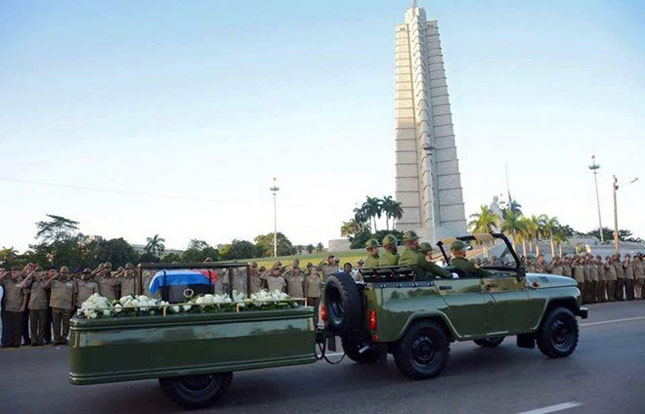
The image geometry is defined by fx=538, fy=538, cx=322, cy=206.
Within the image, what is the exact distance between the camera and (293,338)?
22.3 ft

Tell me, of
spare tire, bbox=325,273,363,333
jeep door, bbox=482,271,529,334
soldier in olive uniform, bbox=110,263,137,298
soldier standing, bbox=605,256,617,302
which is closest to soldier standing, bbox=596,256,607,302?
soldier standing, bbox=605,256,617,302

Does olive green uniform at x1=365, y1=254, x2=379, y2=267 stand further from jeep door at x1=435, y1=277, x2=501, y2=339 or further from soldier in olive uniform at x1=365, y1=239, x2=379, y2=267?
jeep door at x1=435, y1=277, x2=501, y2=339

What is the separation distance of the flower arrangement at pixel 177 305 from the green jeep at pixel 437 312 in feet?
3.85

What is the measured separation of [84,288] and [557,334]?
35.2 ft

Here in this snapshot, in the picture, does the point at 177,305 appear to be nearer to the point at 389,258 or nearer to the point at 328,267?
the point at 389,258

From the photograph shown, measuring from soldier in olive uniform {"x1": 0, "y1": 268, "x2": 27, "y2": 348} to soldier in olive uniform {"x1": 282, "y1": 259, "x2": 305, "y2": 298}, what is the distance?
7.37 meters

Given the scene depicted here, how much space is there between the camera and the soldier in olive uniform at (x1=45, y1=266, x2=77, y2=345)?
12.8 meters

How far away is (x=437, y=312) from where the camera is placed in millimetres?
7801

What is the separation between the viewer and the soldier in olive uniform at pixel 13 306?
1270 cm

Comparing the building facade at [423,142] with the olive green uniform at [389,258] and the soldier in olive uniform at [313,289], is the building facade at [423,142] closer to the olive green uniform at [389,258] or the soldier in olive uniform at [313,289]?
the soldier in olive uniform at [313,289]

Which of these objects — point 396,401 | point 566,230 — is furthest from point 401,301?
point 566,230

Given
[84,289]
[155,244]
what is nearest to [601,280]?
[84,289]

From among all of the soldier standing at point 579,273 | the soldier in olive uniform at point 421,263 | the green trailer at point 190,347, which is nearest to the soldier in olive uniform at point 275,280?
the soldier in olive uniform at point 421,263

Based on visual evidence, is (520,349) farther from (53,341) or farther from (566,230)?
(566,230)
